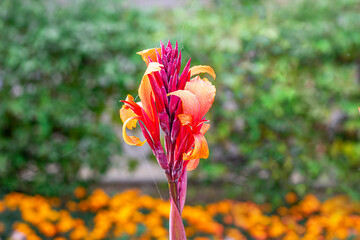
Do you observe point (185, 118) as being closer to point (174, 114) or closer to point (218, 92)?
point (174, 114)

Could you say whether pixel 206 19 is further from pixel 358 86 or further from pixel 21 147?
pixel 21 147

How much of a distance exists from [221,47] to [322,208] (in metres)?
0.55

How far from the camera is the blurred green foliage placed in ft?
2.56

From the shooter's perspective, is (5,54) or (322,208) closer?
(322,208)

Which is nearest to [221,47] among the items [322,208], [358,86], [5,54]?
[358,86]

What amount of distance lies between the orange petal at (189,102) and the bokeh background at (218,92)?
0.10m

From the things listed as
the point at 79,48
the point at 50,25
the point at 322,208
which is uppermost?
the point at 50,25

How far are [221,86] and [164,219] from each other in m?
0.50

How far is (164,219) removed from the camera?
0.55m

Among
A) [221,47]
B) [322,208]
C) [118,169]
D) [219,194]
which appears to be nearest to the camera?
[322,208]

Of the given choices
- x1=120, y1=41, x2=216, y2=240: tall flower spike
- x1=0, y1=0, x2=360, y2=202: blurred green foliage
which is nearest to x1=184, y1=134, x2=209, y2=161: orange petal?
x1=120, y1=41, x2=216, y2=240: tall flower spike

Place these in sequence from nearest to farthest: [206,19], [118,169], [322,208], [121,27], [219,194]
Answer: [322,208] < [219,194] < [118,169] < [206,19] < [121,27]

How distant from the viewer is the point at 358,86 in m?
1.13

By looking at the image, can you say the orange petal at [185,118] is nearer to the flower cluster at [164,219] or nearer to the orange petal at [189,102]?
the orange petal at [189,102]
